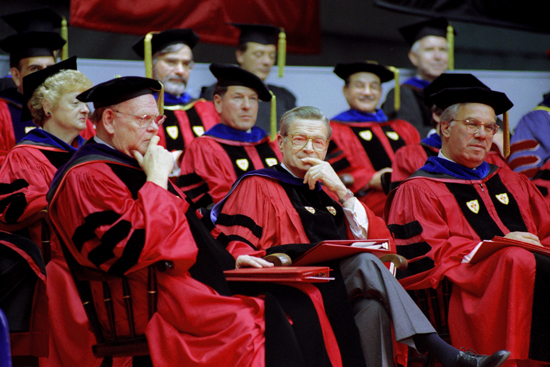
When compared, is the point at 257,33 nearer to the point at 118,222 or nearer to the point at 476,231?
the point at 476,231

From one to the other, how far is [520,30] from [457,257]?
4.45 meters

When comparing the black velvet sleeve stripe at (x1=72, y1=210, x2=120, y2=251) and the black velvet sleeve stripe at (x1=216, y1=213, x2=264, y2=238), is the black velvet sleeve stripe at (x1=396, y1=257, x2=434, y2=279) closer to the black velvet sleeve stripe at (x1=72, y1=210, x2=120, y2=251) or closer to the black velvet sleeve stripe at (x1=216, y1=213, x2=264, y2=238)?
the black velvet sleeve stripe at (x1=216, y1=213, x2=264, y2=238)

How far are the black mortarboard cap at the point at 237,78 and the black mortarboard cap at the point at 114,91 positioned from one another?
1857 millimetres

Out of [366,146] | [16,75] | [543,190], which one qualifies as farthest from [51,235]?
[543,190]

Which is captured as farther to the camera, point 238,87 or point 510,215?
point 238,87

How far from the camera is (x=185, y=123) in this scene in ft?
17.7

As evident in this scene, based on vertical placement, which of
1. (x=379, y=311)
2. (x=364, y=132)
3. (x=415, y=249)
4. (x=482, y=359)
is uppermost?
(x=364, y=132)

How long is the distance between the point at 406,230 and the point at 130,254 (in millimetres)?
1656

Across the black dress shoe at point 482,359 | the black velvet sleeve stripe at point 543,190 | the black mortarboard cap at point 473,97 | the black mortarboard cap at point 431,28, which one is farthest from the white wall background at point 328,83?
the black dress shoe at point 482,359

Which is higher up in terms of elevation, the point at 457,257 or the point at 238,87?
the point at 238,87

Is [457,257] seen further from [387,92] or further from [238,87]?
[387,92]

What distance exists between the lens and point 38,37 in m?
4.91

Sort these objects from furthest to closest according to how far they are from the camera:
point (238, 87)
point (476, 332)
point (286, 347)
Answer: point (238, 87) < point (476, 332) < point (286, 347)

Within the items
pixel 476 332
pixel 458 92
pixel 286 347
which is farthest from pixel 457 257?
pixel 286 347
